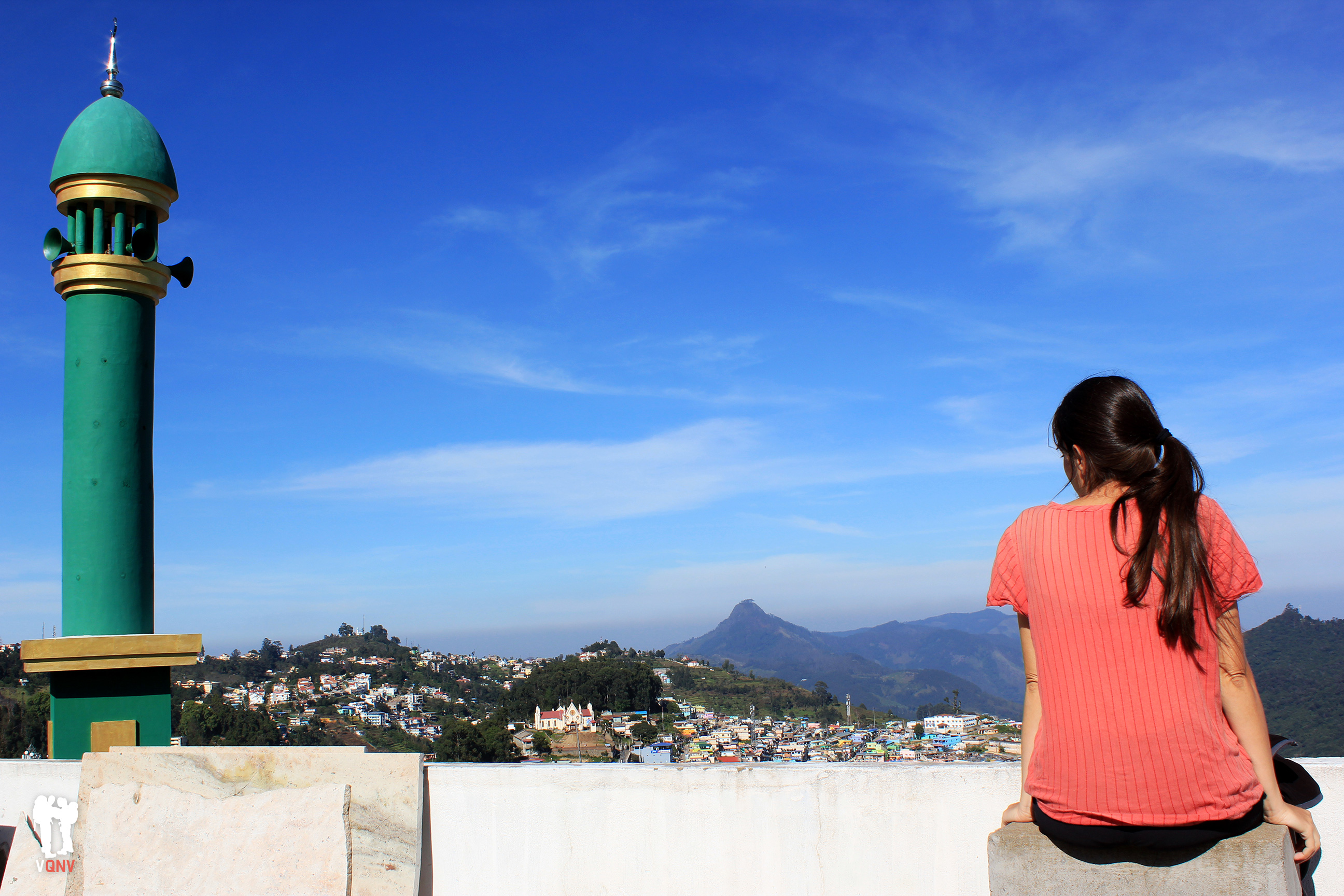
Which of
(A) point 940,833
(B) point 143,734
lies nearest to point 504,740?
(B) point 143,734

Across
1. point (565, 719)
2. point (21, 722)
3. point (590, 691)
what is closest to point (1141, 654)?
point (21, 722)

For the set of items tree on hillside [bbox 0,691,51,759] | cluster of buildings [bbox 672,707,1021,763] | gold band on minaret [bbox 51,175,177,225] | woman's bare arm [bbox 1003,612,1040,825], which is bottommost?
cluster of buildings [bbox 672,707,1021,763]

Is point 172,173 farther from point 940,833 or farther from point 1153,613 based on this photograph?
point 1153,613

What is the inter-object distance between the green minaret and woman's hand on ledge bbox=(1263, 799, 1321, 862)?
5.19 metres

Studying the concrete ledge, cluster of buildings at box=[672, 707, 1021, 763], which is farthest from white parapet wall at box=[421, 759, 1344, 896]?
cluster of buildings at box=[672, 707, 1021, 763]

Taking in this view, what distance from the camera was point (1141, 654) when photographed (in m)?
1.83

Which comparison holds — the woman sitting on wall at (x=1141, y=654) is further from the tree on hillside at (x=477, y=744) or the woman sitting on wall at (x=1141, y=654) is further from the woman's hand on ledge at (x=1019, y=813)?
the tree on hillside at (x=477, y=744)

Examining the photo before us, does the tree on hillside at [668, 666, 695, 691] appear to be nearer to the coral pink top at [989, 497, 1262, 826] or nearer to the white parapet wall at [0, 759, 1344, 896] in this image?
Result: the white parapet wall at [0, 759, 1344, 896]

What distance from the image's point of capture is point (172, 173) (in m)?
5.93

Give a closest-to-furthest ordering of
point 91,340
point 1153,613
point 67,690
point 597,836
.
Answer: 1. point 1153,613
2. point 597,836
3. point 67,690
4. point 91,340

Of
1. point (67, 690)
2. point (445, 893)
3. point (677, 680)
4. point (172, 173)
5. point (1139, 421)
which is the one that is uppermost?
point (172, 173)

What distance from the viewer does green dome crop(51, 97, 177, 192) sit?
561 cm

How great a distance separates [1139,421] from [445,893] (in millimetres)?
3085

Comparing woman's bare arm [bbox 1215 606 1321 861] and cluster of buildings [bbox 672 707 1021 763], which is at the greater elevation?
woman's bare arm [bbox 1215 606 1321 861]
